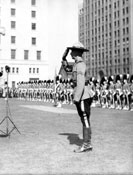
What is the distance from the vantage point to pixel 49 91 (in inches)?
1438

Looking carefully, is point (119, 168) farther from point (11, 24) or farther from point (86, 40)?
point (86, 40)

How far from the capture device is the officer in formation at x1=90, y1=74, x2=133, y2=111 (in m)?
22.2

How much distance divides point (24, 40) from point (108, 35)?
58.8 meters

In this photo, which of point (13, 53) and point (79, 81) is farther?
point (13, 53)

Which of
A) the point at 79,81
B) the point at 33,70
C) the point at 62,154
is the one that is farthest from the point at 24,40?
the point at 62,154

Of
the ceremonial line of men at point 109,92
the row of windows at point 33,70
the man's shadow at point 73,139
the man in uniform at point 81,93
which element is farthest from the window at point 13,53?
the man in uniform at point 81,93

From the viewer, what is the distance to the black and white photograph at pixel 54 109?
6.35 metres

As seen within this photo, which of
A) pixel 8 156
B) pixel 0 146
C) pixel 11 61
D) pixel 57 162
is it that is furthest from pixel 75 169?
pixel 11 61

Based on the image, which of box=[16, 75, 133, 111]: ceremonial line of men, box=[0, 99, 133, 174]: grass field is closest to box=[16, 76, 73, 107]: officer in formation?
box=[16, 75, 133, 111]: ceremonial line of men

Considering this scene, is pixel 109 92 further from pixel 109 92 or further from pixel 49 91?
pixel 49 91

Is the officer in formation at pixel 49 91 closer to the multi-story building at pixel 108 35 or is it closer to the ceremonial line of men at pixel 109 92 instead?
the ceremonial line of men at pixel 109 92

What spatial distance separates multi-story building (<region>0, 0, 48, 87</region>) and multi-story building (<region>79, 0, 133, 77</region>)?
3985 cm

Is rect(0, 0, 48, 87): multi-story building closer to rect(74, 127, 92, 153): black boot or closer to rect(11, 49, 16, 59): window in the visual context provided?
rect(11, 49, 16, 59): window

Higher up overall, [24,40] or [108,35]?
[108,35]
